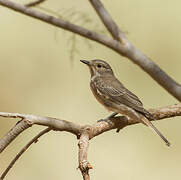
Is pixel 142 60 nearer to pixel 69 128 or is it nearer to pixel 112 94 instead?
pixel 69 128

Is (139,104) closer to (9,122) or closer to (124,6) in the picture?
(9,122)

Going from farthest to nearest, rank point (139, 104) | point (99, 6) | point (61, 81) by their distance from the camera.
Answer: point (61, 81) → point (139, 104) → point (99, 6)

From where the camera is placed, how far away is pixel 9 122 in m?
5.63

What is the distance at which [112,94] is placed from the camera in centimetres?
464

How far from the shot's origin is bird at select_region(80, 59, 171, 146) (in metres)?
4.10

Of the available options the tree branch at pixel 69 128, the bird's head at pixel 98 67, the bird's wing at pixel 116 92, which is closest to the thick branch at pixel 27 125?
the tree branch at pixel 69 128

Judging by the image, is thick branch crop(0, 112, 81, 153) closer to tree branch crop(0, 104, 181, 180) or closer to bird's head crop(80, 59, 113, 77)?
tree branch crop(0, 104, 181, 180)

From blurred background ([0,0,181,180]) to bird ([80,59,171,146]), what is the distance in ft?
2.24

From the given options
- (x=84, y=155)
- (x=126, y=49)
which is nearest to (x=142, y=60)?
→ (x=126, y=49)

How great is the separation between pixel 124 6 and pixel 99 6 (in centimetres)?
299

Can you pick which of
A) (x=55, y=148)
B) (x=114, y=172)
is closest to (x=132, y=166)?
(x=114, y=172)

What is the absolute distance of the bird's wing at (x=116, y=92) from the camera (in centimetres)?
439

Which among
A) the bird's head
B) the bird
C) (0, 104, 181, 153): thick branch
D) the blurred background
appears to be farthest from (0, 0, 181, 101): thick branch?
the blurred background

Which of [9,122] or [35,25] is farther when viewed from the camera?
[35,25]
